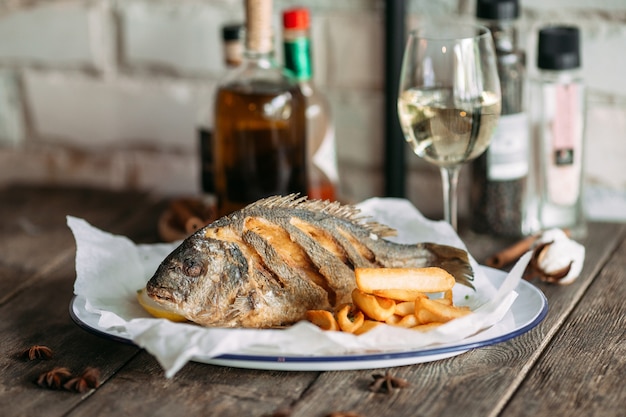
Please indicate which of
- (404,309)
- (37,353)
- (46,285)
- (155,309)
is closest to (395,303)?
(404,309)

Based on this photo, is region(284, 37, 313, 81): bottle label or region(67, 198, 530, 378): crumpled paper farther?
region(284, 37, 313, 81): bottle label

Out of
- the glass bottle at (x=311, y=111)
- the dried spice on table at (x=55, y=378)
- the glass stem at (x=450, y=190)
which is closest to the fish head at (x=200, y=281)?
the dried spice on table at (x=55, y=378)

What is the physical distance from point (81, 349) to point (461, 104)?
47cm

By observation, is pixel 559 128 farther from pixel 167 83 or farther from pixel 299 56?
pixel 167 83

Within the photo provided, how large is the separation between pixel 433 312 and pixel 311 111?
559mm

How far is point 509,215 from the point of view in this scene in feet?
4.23

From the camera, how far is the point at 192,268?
899mm

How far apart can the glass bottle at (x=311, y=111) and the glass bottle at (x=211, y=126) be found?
69 millimetres

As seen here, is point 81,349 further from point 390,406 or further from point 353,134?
point 353,134

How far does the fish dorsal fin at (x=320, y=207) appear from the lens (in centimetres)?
95

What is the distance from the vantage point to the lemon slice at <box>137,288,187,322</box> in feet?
3.04

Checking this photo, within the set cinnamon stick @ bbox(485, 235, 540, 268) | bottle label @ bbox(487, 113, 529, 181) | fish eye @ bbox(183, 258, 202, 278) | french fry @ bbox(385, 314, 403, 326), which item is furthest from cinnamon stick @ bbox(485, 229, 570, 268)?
fish eye @ bbox(183, 258, 202, 278)

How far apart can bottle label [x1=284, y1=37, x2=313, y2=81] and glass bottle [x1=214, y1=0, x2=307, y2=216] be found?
4 centimetres

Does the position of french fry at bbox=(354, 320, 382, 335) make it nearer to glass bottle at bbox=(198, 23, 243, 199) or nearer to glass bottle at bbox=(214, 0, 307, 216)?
glass bottle at bbox=(214, 0, 307, 216)
